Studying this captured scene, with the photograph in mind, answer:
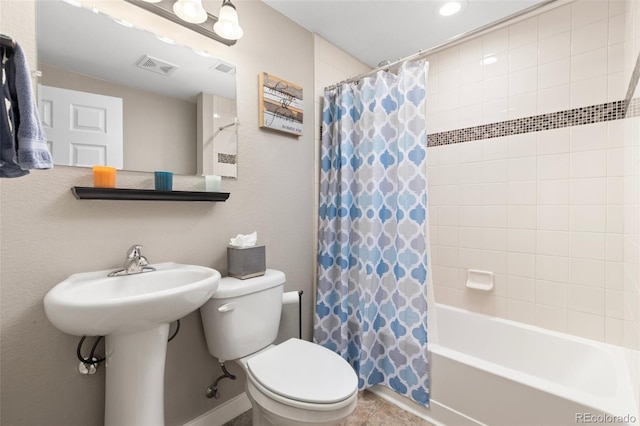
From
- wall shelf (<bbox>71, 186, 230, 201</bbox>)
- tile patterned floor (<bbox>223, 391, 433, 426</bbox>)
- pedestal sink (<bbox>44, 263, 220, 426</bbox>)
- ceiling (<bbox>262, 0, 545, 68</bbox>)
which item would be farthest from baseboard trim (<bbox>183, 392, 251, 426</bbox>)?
ceiling (<bbox>262, 0, 545, 68</bbox>)

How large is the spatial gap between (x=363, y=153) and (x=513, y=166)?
102 centimetres

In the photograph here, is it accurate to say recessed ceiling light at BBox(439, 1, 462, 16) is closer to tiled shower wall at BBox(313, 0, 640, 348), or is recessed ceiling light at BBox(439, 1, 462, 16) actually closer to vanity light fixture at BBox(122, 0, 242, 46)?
tiled shower wall at BBox(313, 0, 640, 348)

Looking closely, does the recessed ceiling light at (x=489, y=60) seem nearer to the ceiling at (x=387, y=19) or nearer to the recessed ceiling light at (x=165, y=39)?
the ceiling at (x=387, y=19)

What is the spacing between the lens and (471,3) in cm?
177

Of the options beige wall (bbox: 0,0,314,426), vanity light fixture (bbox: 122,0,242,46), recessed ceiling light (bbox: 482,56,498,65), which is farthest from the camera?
recessed ceiling light (bbox: 482,56,498,65)

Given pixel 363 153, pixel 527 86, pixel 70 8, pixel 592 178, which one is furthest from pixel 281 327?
pixel 527 86

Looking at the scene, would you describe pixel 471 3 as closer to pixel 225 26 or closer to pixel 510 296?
pixel 225 26

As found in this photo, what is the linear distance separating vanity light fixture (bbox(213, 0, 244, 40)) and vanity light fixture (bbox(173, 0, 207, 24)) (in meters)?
0.10

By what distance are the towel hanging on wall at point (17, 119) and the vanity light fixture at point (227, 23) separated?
0.95m

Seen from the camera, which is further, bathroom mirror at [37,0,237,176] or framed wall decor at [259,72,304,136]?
framed wall decor at [259,72,304,136]

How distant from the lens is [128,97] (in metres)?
1.30

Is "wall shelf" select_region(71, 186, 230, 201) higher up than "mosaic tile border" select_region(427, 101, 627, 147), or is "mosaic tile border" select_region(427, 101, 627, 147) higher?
"mosaic tile border" select_region(427, 101, 627, 147)

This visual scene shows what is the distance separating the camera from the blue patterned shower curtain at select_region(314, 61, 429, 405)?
1634mm

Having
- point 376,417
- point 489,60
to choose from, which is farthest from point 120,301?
point 489,60
